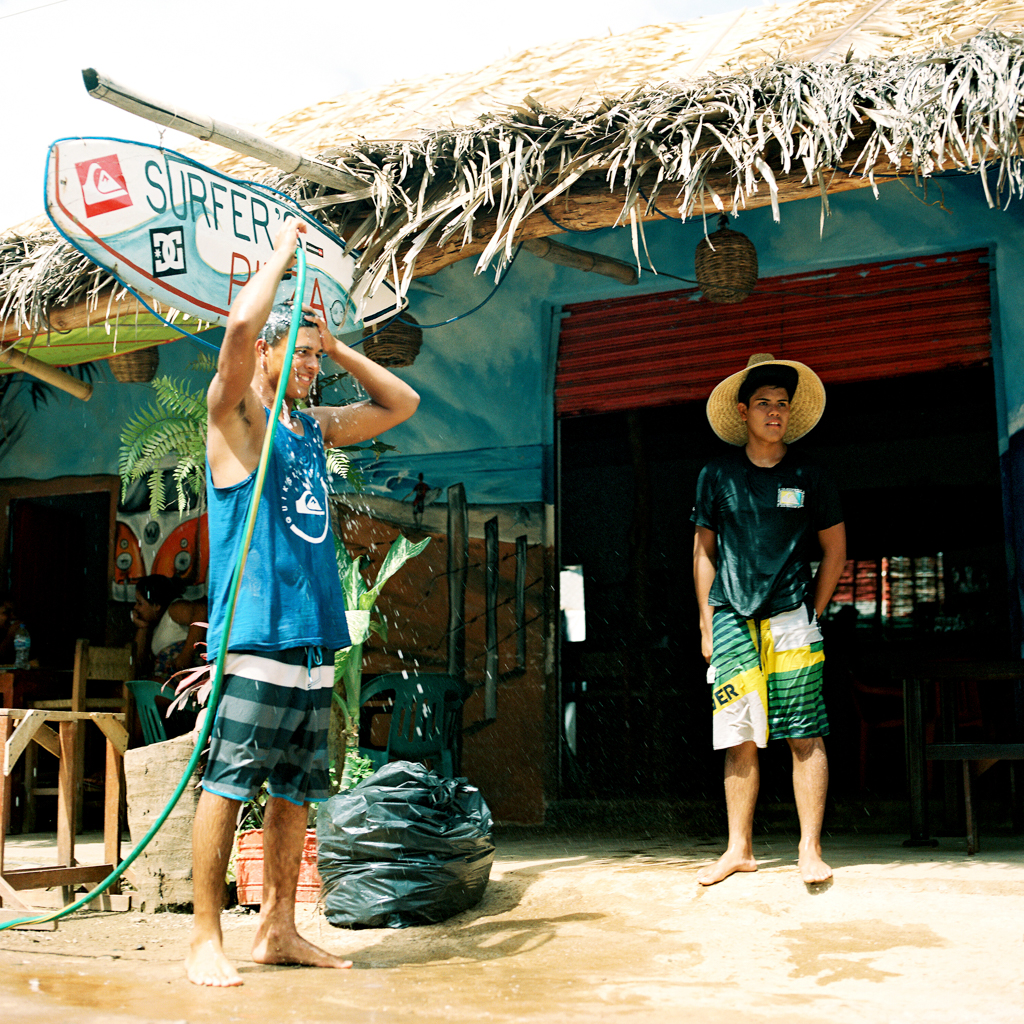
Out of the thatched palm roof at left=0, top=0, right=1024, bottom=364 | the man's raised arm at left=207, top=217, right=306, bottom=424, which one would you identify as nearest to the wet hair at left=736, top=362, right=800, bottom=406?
the thatched palm roof at left=0, top=0, right=1024, bottom=364

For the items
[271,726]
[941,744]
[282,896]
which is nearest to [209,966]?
[282,896]

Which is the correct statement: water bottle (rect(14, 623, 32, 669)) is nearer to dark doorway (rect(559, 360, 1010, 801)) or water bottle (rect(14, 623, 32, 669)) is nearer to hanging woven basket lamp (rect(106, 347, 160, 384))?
hanging woven basket lamp (rect(106, 347, 160, 384))

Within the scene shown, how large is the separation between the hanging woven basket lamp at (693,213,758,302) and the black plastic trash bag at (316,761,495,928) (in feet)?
9.23

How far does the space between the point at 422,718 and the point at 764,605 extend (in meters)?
2.33

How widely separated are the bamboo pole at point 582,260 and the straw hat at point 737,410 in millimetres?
1335

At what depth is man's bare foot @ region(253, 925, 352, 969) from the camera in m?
2.97

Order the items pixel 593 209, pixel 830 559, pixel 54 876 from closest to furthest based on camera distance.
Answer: pixel 54 876 → pixel 830 559 → pixel 593 209

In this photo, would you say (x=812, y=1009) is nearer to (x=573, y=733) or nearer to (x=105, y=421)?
(x=573, y=733)

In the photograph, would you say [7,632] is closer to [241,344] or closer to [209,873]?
[209,873]

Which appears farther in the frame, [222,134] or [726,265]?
[726,265]

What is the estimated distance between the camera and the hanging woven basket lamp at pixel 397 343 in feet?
19.9

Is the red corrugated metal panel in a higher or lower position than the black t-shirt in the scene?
higher

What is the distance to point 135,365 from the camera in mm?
6898

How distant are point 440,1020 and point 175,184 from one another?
2829 millimetres
